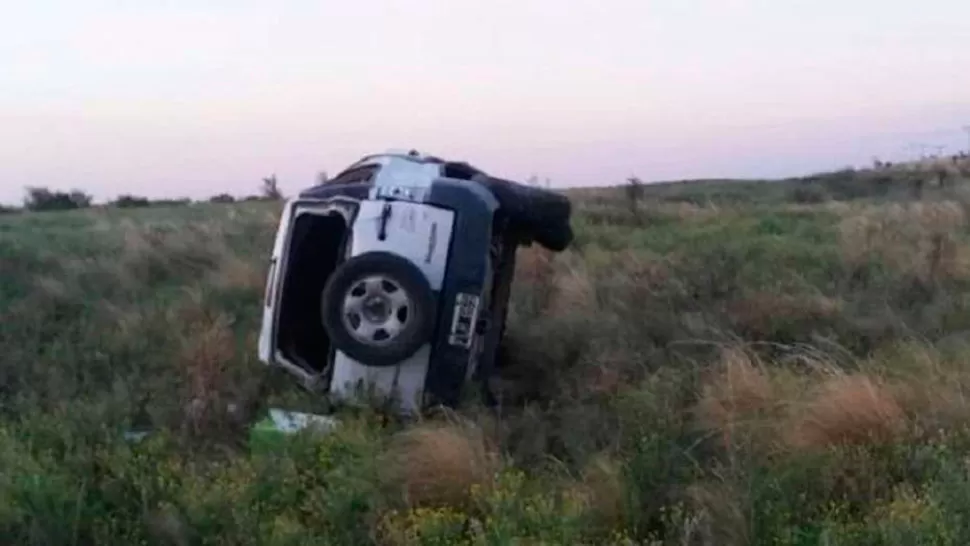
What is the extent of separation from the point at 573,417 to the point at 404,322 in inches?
38.8

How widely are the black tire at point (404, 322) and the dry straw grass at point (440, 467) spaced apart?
107 centimetres

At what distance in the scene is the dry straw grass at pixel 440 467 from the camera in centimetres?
529

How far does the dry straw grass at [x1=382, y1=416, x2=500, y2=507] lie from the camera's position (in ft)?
17.4

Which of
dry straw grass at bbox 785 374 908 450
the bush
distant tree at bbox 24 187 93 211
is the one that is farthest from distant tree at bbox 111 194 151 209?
dry straw grass at bbox 785 374 908 450

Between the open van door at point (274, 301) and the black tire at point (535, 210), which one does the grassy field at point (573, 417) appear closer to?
the open van door at point (274, 301)

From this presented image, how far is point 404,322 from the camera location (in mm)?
7074

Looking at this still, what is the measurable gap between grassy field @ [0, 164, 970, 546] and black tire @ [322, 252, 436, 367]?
1.40 feet

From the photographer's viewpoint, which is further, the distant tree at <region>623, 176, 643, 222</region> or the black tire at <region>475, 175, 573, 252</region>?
the distant tree at <region>623, 176, 643, 222</region>

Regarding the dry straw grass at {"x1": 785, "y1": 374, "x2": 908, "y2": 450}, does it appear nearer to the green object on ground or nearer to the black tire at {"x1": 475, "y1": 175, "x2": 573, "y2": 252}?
the green object on ground

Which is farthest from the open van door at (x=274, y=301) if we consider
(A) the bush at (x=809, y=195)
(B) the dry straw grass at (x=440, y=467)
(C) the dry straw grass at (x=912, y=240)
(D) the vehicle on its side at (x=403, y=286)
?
(A) the bush at (x=809, y=195)

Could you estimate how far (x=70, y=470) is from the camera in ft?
17.6

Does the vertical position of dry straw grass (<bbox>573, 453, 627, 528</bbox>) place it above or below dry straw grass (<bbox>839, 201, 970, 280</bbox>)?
below

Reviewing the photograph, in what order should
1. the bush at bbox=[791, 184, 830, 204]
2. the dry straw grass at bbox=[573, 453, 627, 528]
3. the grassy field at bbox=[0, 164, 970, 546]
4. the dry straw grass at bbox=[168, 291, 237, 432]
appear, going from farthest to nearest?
the bush at bbox=[791, 184, 830, 204], the dry straw grass at bbox=[168, 291, 237, 432], the dry straw grass at bbox=[573, 453, 627, 528], the grassy field at bbox=[0, 164, 970, 546]

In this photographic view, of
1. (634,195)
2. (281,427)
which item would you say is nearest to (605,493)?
(281,427)
